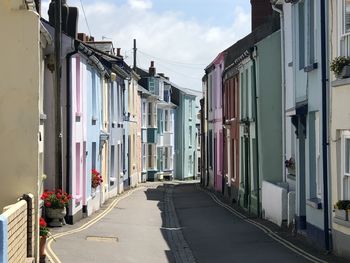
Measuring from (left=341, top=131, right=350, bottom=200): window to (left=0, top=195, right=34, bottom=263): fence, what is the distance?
19.6ft

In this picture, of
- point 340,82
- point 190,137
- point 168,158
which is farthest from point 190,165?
point 340,82

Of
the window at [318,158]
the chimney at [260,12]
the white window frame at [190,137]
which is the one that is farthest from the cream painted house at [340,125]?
the white window frame at [190,137]

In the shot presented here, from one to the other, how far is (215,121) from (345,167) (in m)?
23.9

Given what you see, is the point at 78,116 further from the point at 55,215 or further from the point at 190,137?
the point at 190,137

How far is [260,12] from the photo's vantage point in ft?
96.8

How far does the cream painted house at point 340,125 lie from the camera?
1222cm

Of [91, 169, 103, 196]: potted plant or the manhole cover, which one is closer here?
the manhole cover

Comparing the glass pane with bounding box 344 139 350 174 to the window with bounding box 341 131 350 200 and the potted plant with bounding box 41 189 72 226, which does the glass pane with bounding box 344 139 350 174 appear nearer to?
the window with bounding box 341 131 350 200

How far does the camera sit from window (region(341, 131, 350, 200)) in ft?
40.5

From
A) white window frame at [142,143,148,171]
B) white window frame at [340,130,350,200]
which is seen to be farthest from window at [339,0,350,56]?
white window frame at [142,143,148,171]

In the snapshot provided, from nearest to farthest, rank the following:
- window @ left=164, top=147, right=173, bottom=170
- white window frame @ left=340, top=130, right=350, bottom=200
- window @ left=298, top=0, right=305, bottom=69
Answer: white window frame @ left=340, top=130, right=350, bottom=200 → window @ left=298, top=0, right=305, bottom=69 → window @ left=164, top=147, right=173, bottom=170

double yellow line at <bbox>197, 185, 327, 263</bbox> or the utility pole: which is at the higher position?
the utility pole

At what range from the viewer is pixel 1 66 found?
11383 millimetres

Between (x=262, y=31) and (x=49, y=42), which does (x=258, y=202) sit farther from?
(x=49, y=42)
